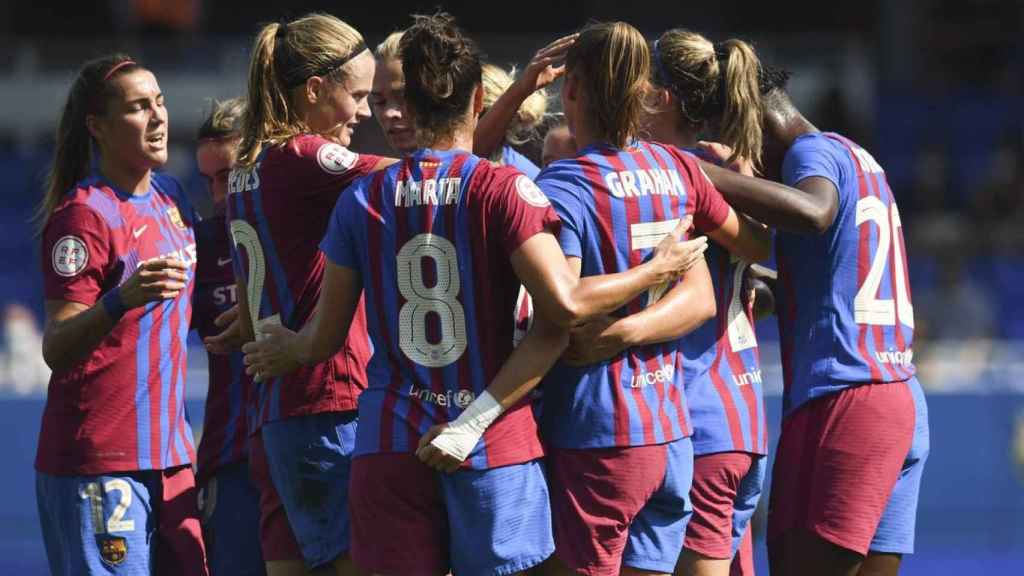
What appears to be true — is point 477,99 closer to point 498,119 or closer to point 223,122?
point 498,119

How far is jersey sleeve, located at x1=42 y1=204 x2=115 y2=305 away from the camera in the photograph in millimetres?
4457

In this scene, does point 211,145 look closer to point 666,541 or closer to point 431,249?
point 431,249

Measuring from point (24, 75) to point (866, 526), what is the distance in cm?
1417

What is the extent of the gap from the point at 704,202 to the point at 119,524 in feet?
6.66

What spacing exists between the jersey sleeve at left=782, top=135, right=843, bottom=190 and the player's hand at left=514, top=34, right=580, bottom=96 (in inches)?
29.1

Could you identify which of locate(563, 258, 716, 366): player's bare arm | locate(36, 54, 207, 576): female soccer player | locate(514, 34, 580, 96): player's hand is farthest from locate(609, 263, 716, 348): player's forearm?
locate(36, 54, 207, 576): female soccer player

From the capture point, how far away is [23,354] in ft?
36.2

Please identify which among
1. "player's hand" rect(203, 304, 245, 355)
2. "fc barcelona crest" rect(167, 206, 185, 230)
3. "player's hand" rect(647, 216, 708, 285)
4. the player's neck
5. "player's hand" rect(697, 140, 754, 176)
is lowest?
"player's hand" rect(203, 304, 245, 355)

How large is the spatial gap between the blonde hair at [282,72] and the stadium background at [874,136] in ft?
19.0

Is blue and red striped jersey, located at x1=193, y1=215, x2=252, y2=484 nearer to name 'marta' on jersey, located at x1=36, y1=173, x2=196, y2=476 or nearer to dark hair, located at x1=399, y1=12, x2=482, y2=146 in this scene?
name 'marta' on jersey, located at x1=36, y1=173, x2=196, y2=476

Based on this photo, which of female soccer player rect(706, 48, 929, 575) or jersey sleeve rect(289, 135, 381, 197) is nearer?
jersey sleeve rect(289, 135, 381, 197)

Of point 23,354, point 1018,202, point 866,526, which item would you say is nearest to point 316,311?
point 866,526

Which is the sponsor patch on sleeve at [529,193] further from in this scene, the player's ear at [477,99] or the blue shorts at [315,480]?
the blue shorts at [315,480]

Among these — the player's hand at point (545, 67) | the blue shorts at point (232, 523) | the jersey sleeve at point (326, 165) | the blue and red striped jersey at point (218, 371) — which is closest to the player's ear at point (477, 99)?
the jersey sleeve at point (326, 165)
